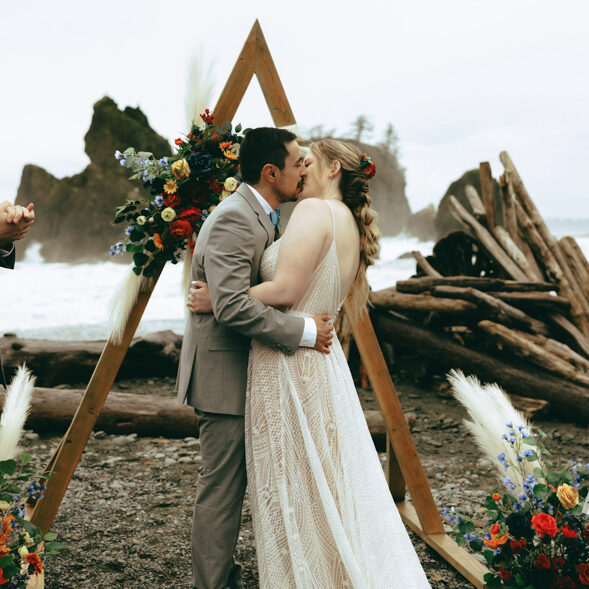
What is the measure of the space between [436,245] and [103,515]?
5.45 m

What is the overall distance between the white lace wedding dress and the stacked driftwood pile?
421 centimetres

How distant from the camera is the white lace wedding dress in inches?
92.1

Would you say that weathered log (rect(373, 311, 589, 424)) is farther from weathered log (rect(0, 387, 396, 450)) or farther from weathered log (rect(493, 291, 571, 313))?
weathered log (rect(0, 387, 396, 450))

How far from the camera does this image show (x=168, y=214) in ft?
9.69

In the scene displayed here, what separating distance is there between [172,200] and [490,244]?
5292mm

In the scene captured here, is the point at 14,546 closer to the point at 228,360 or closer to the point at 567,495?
the point at 228,360

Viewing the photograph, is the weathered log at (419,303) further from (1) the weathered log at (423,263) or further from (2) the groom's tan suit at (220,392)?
(2) the groom's tan suit at (220,392)

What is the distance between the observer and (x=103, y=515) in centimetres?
394

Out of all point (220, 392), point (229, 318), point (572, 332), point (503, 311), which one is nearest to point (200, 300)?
point (229, 318)

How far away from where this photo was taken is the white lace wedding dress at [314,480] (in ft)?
7.68

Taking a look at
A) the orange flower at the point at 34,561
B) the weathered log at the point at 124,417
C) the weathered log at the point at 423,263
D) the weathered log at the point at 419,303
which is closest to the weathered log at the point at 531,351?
the weathered log at the point at 419,303

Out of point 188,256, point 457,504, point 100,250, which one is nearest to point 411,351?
point 457,504

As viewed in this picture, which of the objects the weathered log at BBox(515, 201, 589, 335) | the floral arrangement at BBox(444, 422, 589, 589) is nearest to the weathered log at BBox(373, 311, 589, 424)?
the weathered log at BBox(515, 201, 589, 335)

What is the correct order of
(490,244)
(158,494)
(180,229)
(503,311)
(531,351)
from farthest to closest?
(490,244)
(503,311)
(531,351)
(158,494)
(180,229)
